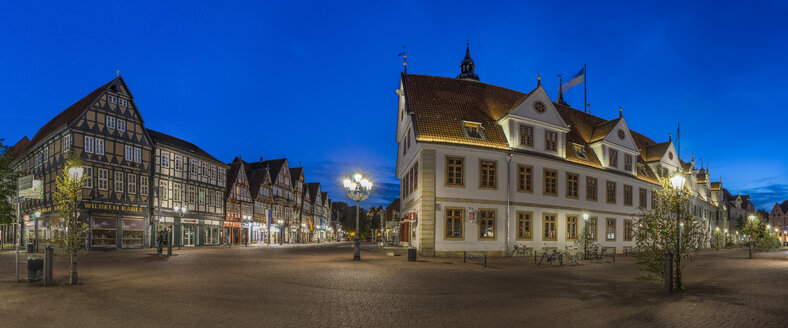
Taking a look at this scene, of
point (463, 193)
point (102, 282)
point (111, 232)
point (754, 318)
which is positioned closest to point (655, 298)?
point (754, 318)

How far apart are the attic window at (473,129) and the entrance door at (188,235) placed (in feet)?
111

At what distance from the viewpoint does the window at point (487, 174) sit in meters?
31.5

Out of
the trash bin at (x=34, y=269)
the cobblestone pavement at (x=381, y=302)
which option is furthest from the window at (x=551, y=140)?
the trash bin at (x=34, y=269)

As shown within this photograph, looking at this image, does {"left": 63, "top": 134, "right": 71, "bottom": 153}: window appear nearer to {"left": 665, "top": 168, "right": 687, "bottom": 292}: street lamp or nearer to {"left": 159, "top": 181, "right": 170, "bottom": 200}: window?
{"left": 159, "top": 181, "right": 170, "bottom": 200}: window

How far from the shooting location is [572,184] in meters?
36.5

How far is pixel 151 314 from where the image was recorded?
970 centimetres

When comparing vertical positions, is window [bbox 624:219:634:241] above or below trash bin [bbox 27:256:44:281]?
below

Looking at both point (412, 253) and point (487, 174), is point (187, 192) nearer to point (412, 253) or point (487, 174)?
point (487, 174)

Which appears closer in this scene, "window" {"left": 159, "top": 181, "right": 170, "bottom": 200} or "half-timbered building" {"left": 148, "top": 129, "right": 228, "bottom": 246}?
"window" {"left": 159, "top": 181, "right": 170, "bottom": 200}

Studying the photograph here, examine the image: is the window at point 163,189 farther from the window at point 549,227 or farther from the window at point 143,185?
the window at point 549,227

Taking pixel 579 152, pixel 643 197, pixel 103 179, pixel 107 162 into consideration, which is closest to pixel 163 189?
pixel 103 179

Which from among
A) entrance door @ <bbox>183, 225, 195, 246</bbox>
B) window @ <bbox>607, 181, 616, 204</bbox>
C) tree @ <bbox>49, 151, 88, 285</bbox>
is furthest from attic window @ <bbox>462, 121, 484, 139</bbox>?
entrance door @ <bbox>183, 225, 195, 246</bbox>

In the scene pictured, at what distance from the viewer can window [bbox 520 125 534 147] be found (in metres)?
33.4

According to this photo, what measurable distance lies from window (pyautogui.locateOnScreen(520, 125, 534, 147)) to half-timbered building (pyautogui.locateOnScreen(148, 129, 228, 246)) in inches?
1192
